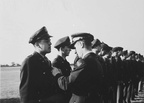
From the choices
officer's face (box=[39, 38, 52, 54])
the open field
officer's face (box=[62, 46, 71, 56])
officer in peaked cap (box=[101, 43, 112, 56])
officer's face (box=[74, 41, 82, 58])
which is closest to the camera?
officer's face (box=[74, 41, 82, 58])

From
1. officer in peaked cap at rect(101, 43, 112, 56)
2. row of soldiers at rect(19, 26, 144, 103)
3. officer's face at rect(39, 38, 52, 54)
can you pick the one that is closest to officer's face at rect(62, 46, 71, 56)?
row of soldiers at rect(19, 26, 144, 103)

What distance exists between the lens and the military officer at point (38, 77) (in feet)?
14.2

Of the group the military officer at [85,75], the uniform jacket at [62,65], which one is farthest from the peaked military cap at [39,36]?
the uniform jacket at [62,65]

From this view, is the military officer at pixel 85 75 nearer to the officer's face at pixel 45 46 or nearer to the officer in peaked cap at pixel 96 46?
the officer's face at pixel 45 46

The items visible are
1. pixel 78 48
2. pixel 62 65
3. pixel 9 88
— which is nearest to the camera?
pixel 78 48

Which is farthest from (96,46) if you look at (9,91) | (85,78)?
(9,91)

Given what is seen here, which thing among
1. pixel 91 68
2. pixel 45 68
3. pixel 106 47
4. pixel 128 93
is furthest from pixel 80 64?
pixel 128 93

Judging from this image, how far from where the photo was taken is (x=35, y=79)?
14.5 ft

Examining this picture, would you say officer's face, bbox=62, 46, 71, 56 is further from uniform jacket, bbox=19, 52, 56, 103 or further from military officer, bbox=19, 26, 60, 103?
uniform jacket, bbox=19, 52, 56, 103

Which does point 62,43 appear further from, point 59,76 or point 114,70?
point 114,70

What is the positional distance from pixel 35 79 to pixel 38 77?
0.25ft

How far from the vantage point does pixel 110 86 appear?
8.56 meters

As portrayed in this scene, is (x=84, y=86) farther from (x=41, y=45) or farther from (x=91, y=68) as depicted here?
(x=41, y=45)

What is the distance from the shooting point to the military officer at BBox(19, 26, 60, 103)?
4327mm
